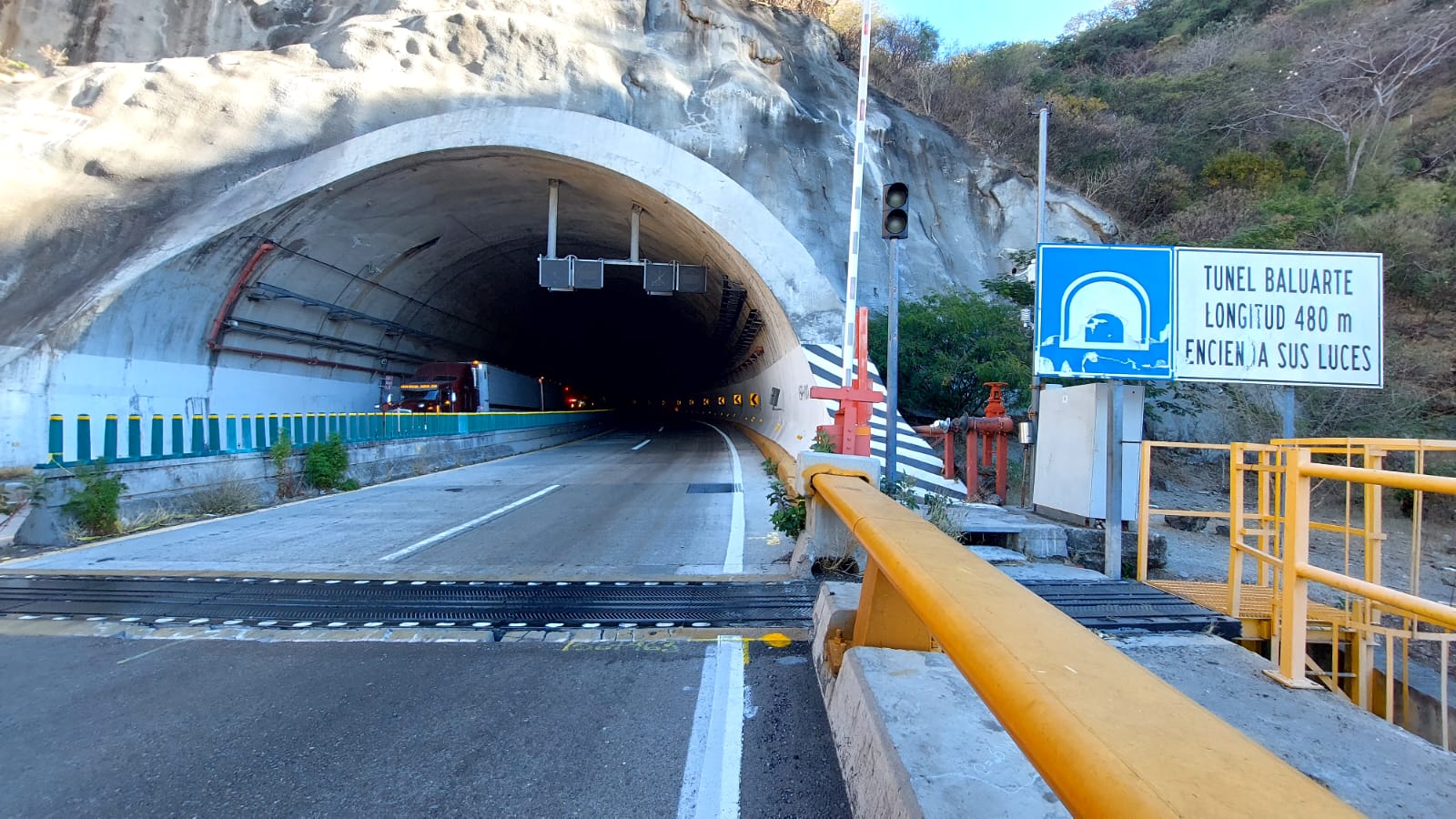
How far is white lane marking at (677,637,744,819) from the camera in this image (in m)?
2.87

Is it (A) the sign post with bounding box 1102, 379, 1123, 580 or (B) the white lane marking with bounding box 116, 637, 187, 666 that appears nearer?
(B) the white lane marking with bounding box 116, 637, 187, 666

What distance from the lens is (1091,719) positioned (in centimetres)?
146

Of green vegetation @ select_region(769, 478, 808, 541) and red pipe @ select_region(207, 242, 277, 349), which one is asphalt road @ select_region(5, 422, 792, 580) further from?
red pipe @ select_region(207, 242, 277, 349)

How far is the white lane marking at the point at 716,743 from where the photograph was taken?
113 inches

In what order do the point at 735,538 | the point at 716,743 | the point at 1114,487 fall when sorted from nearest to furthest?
the point at 716,743
the point at 1114,487
the point at 735,538

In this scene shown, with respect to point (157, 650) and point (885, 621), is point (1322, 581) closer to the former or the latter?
point (885, 621)

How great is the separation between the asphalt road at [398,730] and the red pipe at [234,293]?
44.3 ft

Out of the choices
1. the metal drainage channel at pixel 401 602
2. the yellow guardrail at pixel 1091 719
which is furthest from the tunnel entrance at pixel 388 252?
the yellow guardrail at pixel 1091 719

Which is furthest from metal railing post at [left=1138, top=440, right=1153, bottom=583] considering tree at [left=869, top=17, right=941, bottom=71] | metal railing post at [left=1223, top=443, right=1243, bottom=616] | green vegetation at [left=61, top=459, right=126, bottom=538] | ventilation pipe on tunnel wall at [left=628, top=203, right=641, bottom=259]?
tree at [left=869, top=17, right=941, bottom=71]

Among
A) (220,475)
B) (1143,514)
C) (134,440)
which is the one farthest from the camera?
(220,475)

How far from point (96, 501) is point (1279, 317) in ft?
45.1

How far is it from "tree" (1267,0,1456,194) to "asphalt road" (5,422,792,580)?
1016 inches

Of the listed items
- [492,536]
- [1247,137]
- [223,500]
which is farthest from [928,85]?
[223,500]

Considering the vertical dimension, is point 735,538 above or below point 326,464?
below
